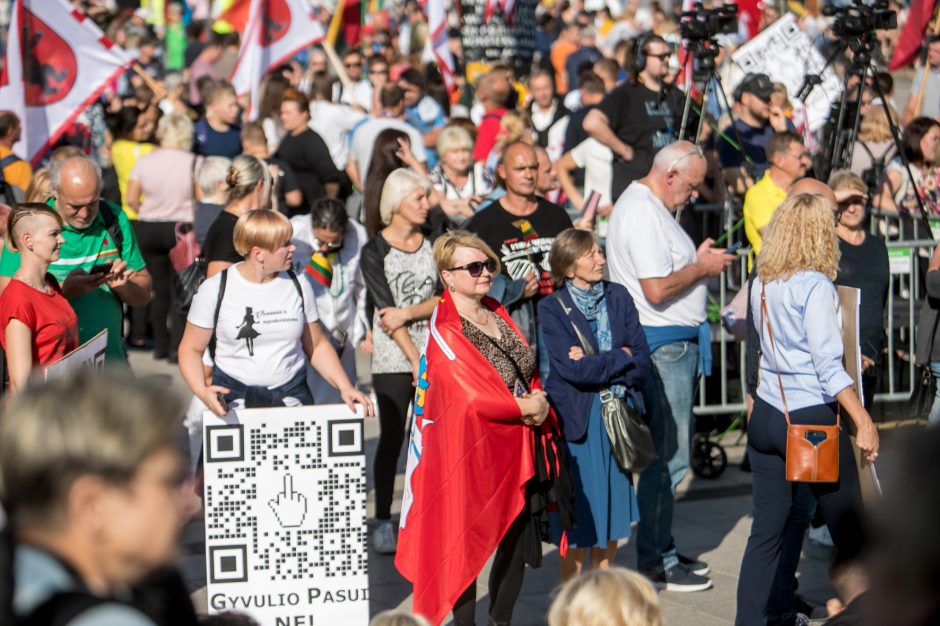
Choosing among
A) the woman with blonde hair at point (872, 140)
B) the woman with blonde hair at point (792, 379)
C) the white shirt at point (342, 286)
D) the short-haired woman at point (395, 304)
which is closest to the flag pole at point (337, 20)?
the woman with blonde hair at point (872, 140)

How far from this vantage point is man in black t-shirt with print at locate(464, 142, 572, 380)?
708 cm

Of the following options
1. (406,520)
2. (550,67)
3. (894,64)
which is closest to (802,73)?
(894,64)

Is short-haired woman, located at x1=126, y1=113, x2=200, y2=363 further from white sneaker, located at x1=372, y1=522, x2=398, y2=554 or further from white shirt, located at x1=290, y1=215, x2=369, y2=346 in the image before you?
white sneaker, located at x1=372, y1=522, x2=398, y2=554

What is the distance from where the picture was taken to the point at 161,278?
1189 cm

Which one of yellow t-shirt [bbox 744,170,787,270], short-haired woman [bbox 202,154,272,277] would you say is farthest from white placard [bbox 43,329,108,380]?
yellow t-shirt [bbox 744,170,787,270]

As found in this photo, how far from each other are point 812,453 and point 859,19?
4443 mm

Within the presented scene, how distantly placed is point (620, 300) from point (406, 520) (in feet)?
4.79

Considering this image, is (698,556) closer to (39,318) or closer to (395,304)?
(395,304)

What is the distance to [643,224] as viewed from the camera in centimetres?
678

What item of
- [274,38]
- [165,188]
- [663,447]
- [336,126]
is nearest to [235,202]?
[663,447]

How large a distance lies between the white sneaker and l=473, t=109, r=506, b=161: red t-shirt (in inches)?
211

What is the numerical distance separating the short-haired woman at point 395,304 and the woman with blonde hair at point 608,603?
3599mm

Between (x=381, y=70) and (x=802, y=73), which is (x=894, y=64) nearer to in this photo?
(x=802, y=73)

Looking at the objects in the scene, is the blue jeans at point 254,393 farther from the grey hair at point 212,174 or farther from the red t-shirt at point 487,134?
the red t-shirt at point 487,134
